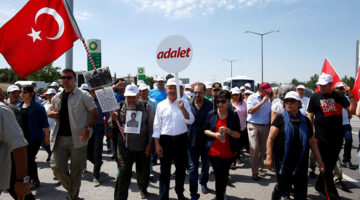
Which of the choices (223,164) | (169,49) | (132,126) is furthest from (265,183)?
(169,49)

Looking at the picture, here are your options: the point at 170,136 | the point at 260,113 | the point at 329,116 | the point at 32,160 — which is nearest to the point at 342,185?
the point at 329,116

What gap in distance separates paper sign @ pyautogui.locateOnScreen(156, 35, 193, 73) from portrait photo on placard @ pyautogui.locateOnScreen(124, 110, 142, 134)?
2.89ft

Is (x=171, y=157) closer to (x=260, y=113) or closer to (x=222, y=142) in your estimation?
(x=222, y=142)

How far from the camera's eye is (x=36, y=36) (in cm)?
411

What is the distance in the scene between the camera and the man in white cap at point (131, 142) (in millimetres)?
3779

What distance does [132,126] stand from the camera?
12.7 ft

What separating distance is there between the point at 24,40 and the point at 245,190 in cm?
479

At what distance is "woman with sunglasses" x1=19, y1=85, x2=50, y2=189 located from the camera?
15.0 ft

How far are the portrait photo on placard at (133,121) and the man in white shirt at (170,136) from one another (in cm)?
28

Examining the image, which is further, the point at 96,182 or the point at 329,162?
the point at 96,182

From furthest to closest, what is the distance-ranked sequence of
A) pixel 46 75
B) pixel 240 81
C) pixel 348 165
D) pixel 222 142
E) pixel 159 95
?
1. pixel 46 75
2. pixel 240 81
3. pixel 159 95
4. pixel 348 165
5. pixel 222 142

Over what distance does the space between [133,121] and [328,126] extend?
3.21 m

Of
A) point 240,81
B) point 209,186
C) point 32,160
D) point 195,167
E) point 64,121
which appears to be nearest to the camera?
point 64,121

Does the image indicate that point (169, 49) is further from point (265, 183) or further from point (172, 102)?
point (265, 183)
